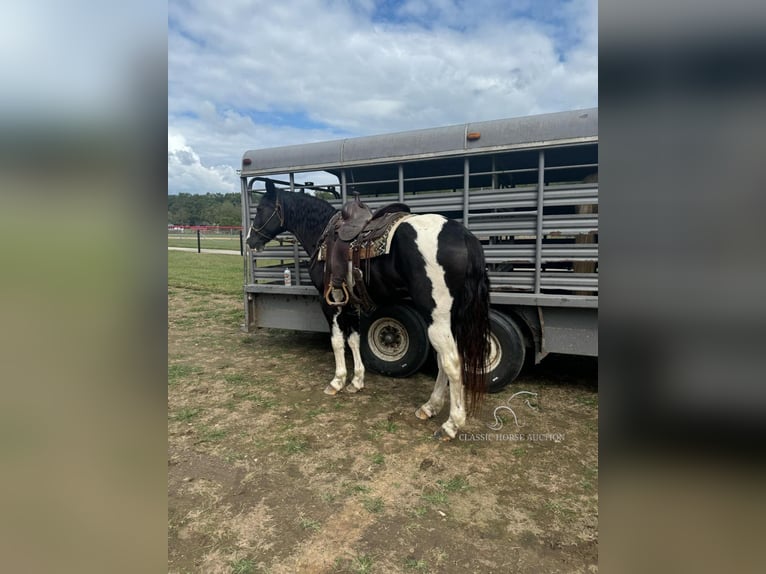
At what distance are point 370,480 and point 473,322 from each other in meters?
1.34

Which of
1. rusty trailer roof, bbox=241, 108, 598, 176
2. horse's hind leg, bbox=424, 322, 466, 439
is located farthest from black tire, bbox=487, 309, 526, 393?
rusty trailer roof, bbox=241, 108, 598, 176

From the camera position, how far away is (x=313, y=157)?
4.54 m

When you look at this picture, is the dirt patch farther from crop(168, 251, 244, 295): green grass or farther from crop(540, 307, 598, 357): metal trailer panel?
crop(168, 251, 244, 295): green grass

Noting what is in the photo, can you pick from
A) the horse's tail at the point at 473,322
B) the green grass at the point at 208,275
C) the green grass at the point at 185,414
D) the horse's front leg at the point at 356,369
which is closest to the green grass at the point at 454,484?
the horse's tail at the point at 473,322

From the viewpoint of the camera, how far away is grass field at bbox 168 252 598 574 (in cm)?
193

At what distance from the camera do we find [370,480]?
2.50 m

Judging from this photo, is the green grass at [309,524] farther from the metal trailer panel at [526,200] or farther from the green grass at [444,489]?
the metal trailer panel at [526,200]

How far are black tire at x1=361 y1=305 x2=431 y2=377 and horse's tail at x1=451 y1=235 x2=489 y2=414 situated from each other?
1.01m

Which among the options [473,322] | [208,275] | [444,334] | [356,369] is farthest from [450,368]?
[208,275]

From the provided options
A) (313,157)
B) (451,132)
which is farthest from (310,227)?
(451,132)

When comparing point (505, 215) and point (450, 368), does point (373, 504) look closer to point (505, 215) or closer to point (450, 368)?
point (450, 368)

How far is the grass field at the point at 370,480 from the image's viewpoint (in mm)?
1926
